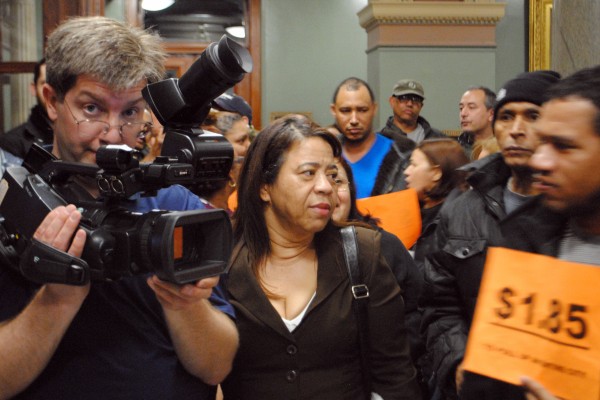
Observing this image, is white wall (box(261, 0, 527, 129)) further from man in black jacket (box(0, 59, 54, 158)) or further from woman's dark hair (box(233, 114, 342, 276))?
woman's dark hair (box(233, 114, 342, 276))

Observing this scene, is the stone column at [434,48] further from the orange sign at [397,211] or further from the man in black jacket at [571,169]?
the man in black jacket at [571,169]

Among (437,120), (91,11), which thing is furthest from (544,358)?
(437,120)

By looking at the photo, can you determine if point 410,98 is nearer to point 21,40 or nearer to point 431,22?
point 431,22

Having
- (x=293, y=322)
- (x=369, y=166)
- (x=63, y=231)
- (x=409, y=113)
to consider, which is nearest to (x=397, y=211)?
(x=369, y=166)

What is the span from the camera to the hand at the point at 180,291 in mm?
1463

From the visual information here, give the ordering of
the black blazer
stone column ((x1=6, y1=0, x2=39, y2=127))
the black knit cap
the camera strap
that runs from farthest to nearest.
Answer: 1. stone column ((x1=6, y1=0, x2=39, y2=127))
2. the black knit cap
3. the black blazer
4. the camera strap

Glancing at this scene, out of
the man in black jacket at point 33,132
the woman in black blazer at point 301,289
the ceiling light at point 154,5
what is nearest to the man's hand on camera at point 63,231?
the woman in black blazer at point 301,289

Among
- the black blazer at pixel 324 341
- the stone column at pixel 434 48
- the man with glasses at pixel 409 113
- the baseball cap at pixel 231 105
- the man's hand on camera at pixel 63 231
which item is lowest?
the black blazer at pixel 324 341

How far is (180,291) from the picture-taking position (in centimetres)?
146

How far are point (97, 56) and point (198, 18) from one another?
8.45 metres

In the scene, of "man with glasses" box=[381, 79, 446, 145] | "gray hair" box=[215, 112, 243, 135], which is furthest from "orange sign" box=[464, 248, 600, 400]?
"man with glasses" box=[381, 79, 446, 145]

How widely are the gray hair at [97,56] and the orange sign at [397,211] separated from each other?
196 centimetres

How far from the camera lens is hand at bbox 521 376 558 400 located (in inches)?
59.2

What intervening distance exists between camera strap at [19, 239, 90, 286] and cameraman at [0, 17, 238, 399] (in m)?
0.13
